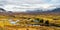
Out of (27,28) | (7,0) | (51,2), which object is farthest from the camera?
(7,0)

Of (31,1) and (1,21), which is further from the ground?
(31,1)

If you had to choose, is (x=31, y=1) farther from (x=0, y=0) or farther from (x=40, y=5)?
(x=0, y=0)

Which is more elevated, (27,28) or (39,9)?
(39,9)

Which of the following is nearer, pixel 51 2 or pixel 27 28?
pixel 27 28

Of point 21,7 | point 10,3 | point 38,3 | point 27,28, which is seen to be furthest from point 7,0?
point 27,28

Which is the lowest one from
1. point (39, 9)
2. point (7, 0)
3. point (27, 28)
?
point (27, 28)

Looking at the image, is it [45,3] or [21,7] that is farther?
[21,7]

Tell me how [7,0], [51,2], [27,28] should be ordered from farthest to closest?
[7,0] → [51,2] → [27,28]

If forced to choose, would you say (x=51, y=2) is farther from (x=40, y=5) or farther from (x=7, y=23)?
(x=7, y=23)

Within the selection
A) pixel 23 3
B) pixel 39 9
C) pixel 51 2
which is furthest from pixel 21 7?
pixel 51 2
